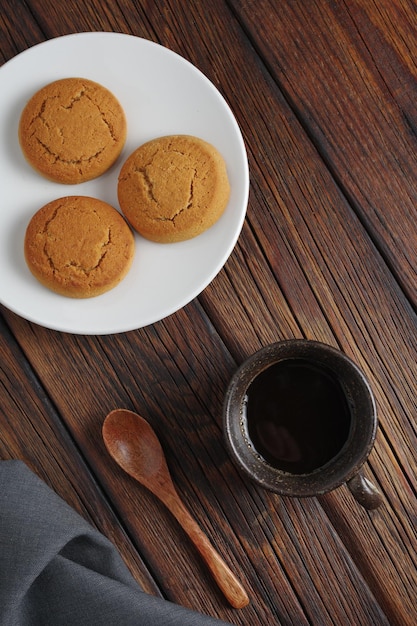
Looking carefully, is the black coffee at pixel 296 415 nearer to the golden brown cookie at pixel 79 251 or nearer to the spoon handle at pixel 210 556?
the spoon handle at pixel 210 556

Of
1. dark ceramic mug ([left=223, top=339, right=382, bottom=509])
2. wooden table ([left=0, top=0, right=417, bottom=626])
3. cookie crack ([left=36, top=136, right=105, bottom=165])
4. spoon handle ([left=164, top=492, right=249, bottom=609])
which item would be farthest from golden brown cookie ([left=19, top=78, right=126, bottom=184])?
spoon handle ([left=164, top=492, right=249, bottom=609])

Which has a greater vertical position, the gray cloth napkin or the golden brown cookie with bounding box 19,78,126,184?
the golden brown cookie with bounding box 19,78,126,184

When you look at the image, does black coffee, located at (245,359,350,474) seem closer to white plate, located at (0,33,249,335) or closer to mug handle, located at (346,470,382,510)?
mug handle, located at (346,470,382,510)

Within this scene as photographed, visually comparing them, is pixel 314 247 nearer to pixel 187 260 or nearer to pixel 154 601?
pixel 187 260

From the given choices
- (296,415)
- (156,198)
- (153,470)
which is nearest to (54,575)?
(153,470)

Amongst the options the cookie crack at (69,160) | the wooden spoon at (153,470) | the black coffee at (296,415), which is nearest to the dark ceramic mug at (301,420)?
the black coffee at (296,415)

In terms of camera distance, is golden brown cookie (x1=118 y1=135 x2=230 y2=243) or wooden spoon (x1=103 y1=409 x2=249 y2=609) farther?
wooden spoon (x1=103 y1=409 x2=249 y2=609)
